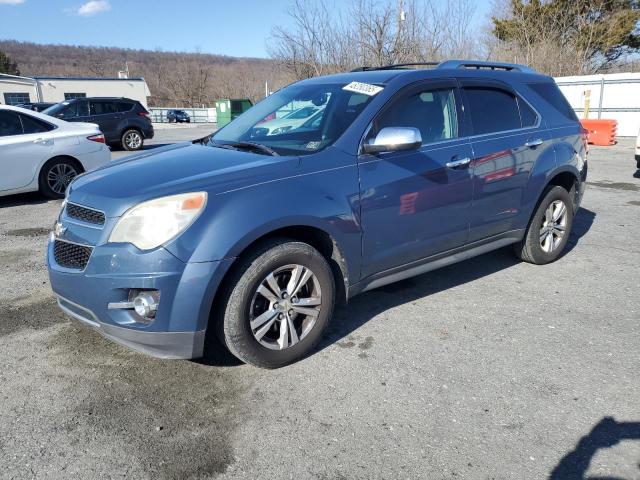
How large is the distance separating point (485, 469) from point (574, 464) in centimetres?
42

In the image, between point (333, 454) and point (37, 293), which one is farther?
point (37, 293)

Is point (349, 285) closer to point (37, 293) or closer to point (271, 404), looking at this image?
point (271, 404)

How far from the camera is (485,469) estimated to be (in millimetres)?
2359

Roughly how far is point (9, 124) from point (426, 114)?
22.1 feet

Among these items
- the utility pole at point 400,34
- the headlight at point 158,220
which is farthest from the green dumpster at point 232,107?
the headlight at point 158,220

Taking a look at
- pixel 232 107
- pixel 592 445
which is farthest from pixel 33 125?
pixel 232 107

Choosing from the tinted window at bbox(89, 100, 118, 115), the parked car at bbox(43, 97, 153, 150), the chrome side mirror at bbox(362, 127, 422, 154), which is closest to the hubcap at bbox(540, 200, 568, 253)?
the chrome side mirror at bbox(362, 127, 422, 154)

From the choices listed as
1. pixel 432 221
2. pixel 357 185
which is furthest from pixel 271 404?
pixel 432 221

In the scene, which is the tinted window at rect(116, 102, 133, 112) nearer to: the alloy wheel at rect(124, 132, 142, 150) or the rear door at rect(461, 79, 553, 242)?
the alloy wheel at rect(124, 132, 142, 150)

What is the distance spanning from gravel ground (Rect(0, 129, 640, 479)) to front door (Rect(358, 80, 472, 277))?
1.93 ft

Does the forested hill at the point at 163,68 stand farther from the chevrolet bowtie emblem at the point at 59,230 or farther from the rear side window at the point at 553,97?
the chevrolet bowtie emblem at the point at 59,230

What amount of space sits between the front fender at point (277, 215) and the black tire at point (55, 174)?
648cm

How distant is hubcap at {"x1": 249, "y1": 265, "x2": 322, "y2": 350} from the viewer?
305 cm

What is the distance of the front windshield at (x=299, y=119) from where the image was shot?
11.6ft
